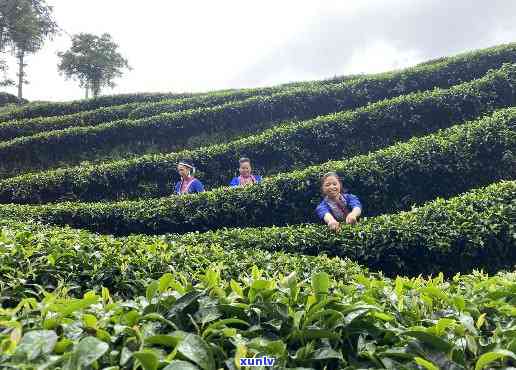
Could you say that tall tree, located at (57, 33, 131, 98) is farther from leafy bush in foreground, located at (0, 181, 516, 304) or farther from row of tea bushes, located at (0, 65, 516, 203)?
leafy bush in foreground, located at (0, 181, 516, 304)

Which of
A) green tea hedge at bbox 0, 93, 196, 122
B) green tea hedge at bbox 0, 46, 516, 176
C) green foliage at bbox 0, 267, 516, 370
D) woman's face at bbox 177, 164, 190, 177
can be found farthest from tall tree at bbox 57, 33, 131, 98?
green foliage at bbox 0, 267, 516, 370

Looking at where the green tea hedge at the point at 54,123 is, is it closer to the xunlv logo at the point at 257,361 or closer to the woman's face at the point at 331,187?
the woman's face at the point at 331,187

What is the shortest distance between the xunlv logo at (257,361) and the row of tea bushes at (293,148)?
1125 cm

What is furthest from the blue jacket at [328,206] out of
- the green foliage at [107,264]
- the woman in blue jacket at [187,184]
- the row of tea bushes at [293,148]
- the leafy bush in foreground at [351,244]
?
the row of tea bushes at [293,148]

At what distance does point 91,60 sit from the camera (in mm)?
43188

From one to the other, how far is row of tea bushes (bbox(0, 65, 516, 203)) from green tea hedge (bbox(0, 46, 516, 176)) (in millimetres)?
3367

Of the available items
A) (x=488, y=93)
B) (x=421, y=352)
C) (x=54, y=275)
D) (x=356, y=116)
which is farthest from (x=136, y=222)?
(x=488, y=93)

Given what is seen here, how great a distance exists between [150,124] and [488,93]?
1163cm

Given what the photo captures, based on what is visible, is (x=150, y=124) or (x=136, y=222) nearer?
(x=136, y=222)

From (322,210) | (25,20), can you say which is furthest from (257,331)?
(25,20)

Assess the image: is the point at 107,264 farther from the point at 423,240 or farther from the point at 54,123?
the point at 54,123

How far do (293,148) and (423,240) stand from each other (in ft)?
22.9

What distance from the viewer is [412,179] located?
372 inches

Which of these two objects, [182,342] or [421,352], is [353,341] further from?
[182,342]
